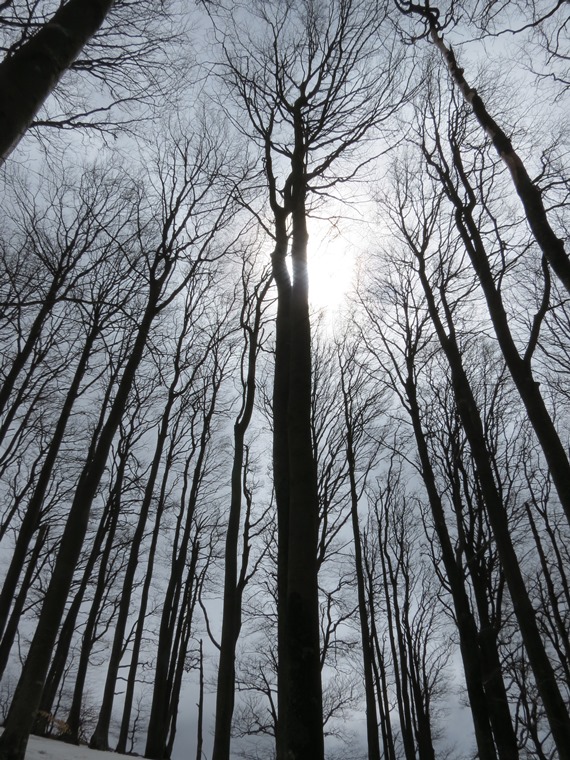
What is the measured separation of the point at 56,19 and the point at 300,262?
294cm

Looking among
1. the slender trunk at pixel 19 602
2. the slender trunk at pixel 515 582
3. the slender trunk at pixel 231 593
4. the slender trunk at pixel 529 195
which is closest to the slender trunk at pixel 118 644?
the slender trunk at pixel 231 593

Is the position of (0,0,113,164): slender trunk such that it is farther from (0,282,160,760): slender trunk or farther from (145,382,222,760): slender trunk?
(145,382,222,760): slender trunk

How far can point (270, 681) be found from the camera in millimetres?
15219

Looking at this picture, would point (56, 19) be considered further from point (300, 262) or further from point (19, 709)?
point (19, 709)

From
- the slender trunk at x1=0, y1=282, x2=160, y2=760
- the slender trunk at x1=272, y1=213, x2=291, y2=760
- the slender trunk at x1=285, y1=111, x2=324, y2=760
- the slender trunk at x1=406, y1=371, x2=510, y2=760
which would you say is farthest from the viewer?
the slender trunk at x1=406, y1=371, x2=510, y2=760

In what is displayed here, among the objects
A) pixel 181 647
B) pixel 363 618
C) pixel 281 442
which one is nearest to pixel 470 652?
pixel 363 618

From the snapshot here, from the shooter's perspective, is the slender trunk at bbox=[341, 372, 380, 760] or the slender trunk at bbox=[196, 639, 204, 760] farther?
the slender trunk at bbox=[196, 639, 204, 760]

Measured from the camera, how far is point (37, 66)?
1870mm

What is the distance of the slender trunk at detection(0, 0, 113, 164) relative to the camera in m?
1.67

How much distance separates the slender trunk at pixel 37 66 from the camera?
167cm

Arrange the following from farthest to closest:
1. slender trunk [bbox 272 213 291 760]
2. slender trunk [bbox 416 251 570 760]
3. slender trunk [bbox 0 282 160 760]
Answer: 1. slender trunk [bbox 416 251 570 760]
2. slender trunk [bbox 0 282 160 760]
3. slender trunk [bbox 272 213 291 760]

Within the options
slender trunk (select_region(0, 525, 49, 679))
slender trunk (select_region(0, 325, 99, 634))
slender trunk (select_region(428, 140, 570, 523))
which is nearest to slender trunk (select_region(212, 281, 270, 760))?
slender trunk (select_region(0, 325, 99, 634))

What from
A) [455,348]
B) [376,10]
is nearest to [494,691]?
[455,348]

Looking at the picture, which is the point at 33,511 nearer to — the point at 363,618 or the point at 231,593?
the point at 231,593
